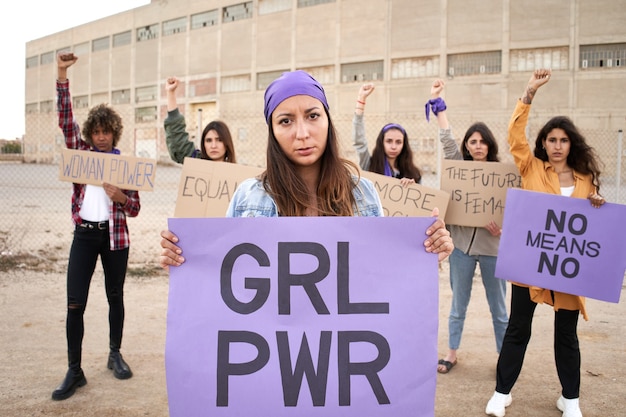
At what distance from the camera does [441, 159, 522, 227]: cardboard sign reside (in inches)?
164

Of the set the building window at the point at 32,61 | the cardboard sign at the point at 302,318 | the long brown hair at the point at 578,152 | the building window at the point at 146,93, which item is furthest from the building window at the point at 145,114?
the cardboard sign at the point at 302,318

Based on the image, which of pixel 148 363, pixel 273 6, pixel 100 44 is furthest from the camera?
pixel 100 44

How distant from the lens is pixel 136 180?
13.4 ft

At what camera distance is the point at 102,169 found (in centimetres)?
389

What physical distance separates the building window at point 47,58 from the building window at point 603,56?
56.0m

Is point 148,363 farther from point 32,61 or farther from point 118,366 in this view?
point 32,61

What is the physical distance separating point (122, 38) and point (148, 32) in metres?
4.03

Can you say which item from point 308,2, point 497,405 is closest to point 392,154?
point 497,405

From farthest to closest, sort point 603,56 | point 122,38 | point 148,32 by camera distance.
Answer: point 122,38, point 148,32, point 603,56

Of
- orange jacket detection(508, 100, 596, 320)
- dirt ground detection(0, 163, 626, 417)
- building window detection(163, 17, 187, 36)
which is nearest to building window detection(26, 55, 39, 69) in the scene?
building window detection(163, 17, 187, 36)

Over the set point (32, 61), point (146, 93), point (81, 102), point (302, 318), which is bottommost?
point (302, 318)

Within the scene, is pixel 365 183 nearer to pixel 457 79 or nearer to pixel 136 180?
pixel 136 180

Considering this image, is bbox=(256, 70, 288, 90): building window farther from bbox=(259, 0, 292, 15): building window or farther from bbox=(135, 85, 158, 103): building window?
bbox=(135, 85, 158, 103): building window

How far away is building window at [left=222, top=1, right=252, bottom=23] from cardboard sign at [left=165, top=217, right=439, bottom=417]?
43104 mm
